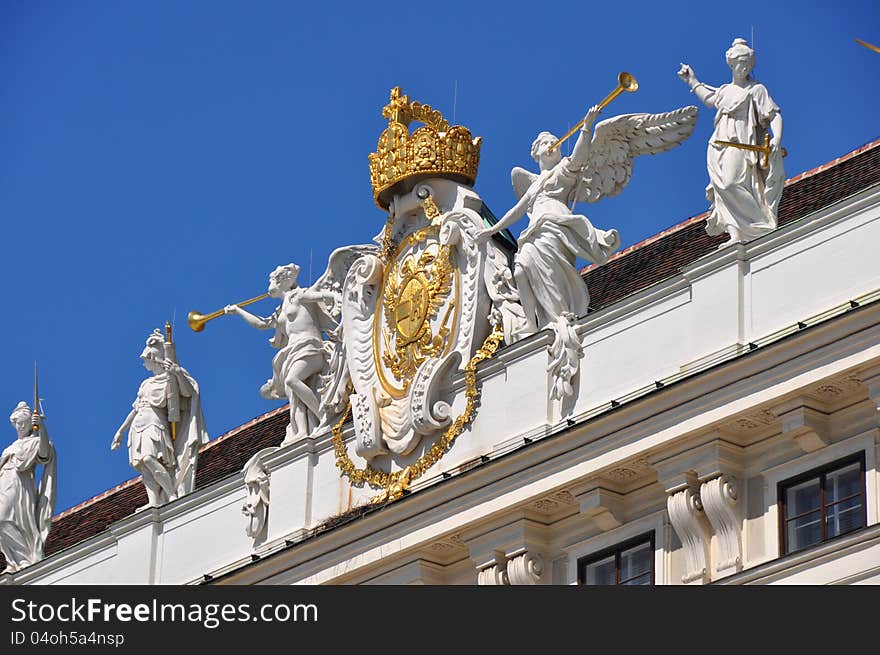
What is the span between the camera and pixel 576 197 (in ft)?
123

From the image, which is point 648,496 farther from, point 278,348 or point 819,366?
point 278,348

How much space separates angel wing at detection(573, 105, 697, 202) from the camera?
121 feet

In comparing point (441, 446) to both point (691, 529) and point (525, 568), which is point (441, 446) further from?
point (691, 529)

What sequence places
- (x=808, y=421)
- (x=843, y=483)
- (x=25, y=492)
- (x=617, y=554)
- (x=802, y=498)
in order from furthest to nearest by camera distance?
(x=25, y=492) < (x=617, y=554) < (x=802, y=498) < (x=808, y=421) < (x=843, y=483)

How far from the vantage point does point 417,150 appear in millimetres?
39031

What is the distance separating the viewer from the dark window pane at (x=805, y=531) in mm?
33781

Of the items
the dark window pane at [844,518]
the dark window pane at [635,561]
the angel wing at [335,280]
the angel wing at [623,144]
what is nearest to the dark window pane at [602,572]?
the dark window pane at [635,561]

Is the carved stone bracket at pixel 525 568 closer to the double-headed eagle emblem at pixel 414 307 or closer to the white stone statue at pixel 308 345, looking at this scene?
the double-headed eagle emblem at pixel 414 307

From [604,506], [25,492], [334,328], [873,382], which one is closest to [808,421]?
[873,382]

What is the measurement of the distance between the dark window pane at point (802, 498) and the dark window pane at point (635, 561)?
5.59 feet

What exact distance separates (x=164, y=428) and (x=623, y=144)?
702 cm

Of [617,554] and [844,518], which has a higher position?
[617,554]

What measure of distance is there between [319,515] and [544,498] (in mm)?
3539
